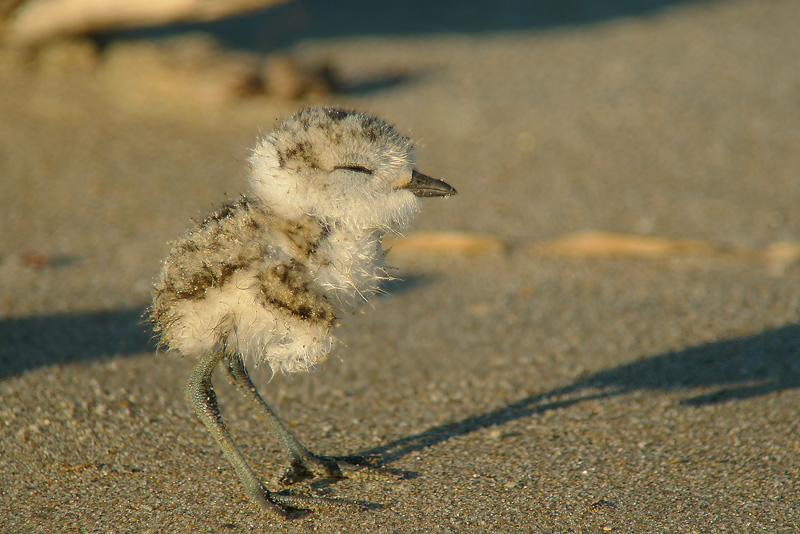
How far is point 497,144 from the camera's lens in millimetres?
6961

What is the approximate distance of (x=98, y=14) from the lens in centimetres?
686

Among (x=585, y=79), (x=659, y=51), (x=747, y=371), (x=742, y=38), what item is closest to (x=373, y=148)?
(x=747, y=371)

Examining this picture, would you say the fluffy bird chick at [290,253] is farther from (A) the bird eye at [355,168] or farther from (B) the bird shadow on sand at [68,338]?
(B) the bird shadow on sand at [68,338]

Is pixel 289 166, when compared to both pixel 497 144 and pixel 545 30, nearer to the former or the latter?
pixel 497 144

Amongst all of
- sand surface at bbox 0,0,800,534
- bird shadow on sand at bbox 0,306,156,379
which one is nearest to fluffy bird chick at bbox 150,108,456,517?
sand surface at bbox 0,0,800,534

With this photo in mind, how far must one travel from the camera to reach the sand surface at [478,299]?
2977 millimetres

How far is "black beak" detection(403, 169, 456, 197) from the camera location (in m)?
2.85

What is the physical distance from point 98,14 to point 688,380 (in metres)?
6.00

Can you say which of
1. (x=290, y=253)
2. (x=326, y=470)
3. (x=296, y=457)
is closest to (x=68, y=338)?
(x=296, y=457)

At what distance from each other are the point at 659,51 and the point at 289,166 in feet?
23.9

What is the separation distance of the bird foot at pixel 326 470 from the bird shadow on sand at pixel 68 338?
1.45 metres

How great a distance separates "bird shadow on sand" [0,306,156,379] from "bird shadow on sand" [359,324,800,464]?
5.57 feet

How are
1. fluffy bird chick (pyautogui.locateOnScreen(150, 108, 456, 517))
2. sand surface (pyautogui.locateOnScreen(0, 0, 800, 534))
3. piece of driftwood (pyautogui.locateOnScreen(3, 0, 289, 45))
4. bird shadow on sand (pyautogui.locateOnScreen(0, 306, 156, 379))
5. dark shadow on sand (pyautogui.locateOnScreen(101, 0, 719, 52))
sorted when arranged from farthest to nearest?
dark shadow on sand (pyautogui.locateOnScreen(101, 0, 719, 52)) → piece of driftwood (pyautogui.locateOnScreen(3, 0, 289, 45)) → bird shadow on sand (pyautogui.locateOnScreen(0, 306, 156, 379)) → sand surface (pyautogui.locateOnScreen(0, 0, 800, 534)) → fluffy bird chick (pyautogui.locateOnScreen(150, 108, 456, 517))

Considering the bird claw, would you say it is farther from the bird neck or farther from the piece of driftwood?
the piece of driftwood
